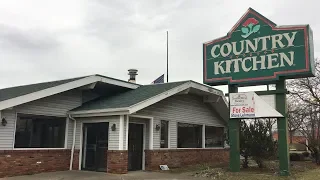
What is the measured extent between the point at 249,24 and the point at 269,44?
47.2 inches

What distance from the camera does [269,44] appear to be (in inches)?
504

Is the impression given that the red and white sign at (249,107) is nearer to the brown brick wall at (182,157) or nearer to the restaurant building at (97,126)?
the restaurant building at (97,126)

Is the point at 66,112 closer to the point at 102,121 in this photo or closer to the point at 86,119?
the point at 86,119

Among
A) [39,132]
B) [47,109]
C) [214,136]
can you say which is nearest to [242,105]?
[214,136]

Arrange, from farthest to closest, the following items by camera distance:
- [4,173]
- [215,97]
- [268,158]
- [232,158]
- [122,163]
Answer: [215,97] < [268,158] < [232,158] < [122,163] < [4,173]

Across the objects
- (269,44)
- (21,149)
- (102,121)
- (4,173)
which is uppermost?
(269,44)

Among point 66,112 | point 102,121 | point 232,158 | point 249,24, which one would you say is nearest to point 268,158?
point 232,158

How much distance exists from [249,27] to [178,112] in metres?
5.21

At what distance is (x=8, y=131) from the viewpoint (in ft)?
39.6

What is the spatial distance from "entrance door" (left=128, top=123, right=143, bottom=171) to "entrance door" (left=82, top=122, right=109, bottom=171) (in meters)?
1.06

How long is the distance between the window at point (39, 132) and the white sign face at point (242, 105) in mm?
6766

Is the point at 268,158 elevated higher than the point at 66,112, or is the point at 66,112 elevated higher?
the point at 66,112

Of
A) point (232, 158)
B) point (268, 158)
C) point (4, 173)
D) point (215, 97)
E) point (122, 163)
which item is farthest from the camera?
point (215, 97)

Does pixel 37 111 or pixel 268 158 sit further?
pixel 268 158
